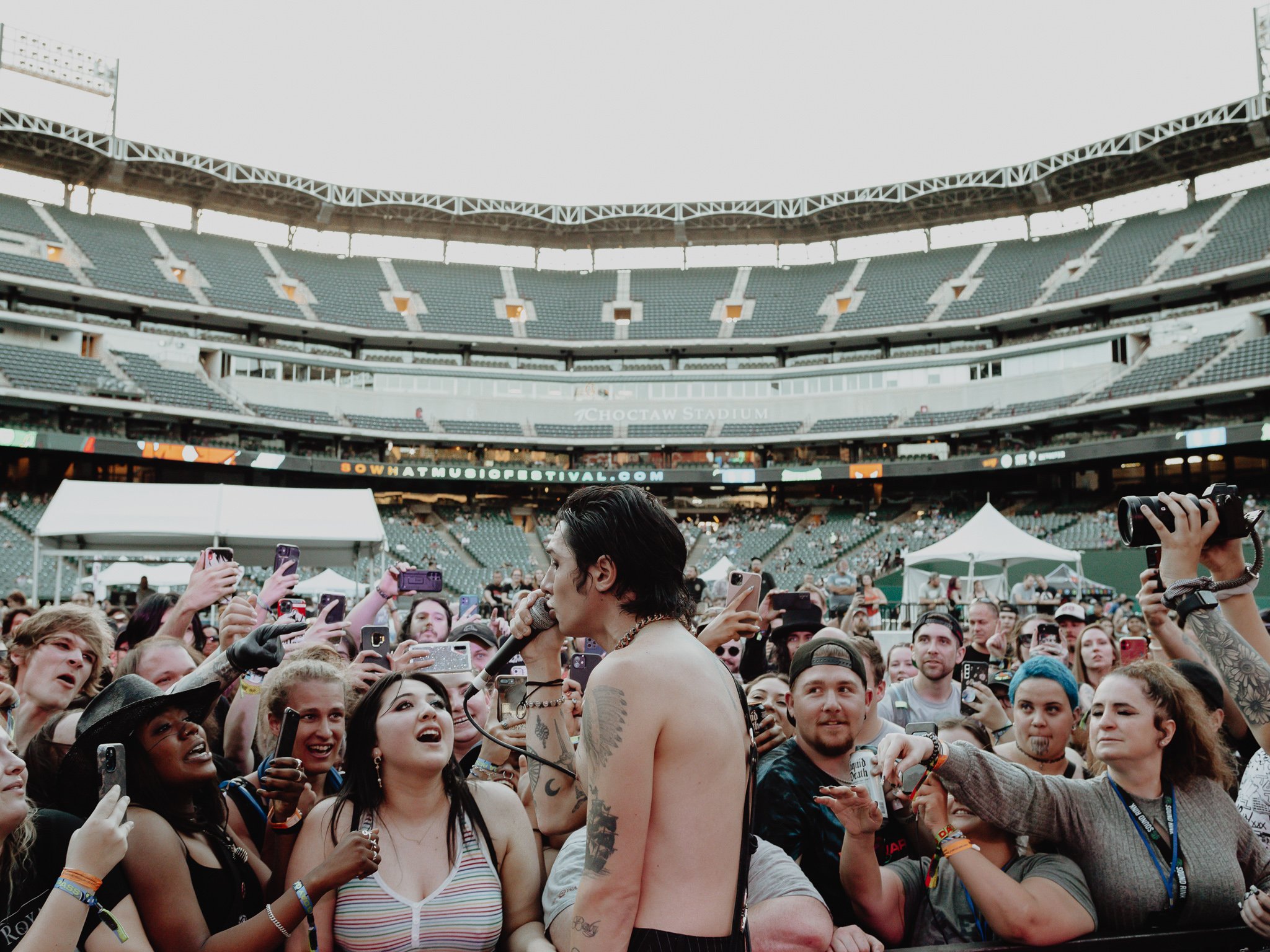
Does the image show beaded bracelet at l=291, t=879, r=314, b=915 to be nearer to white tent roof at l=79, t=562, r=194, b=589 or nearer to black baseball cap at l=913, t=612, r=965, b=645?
black baseball cap at l=913, t=612, r=965, b=645

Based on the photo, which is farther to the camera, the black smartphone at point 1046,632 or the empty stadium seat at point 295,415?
the empty stadium seat at point 295,415

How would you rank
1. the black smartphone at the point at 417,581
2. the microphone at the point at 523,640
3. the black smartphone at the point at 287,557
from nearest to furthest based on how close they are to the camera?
the microphone at the point at 523,640
the black smartphone at the point at 287,557
the black smartphone at the point at 417,581

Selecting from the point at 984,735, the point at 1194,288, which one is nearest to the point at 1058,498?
the point at 1194,288

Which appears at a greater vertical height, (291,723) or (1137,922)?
(291,723)

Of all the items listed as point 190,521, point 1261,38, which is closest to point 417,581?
point 190,521

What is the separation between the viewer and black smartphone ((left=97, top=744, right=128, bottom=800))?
7.51ft

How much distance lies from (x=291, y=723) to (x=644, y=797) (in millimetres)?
1404

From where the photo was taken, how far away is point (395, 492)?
4497 centimetres

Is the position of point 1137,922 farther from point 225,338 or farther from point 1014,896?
point 225,338

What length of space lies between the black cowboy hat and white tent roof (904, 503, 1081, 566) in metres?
15.4

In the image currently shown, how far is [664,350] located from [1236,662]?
4638 cm

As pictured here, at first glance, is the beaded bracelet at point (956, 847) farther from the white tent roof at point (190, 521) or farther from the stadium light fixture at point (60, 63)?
the stadium light fixture at point (60, 63)

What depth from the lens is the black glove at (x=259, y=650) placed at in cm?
316

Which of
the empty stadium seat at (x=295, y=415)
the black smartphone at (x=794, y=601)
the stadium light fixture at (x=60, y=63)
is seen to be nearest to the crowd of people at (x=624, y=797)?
the black smartphone at (x=794, y=601)
